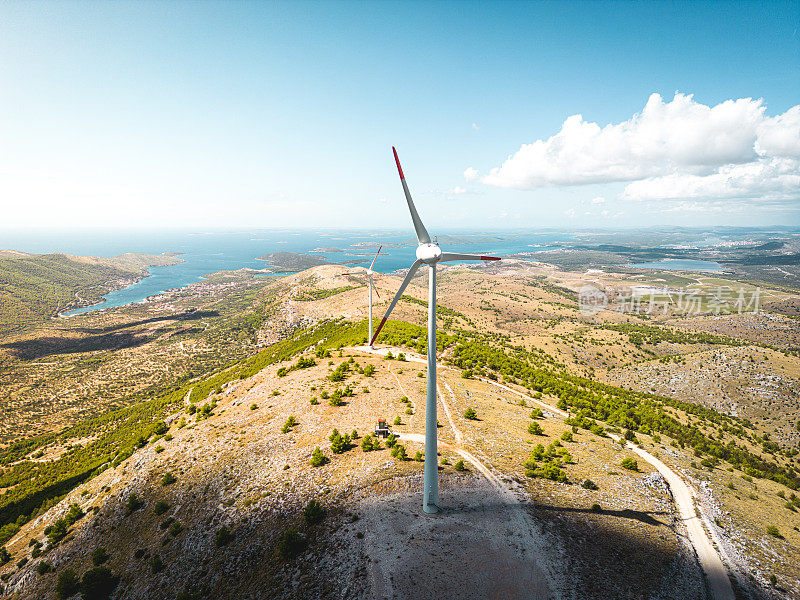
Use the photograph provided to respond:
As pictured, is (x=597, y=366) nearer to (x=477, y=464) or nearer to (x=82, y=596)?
(x=477, y=464)

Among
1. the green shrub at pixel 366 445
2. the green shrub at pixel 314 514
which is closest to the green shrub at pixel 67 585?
the green shrub at pixel 314 514

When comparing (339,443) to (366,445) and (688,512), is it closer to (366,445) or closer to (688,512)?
(366,445)

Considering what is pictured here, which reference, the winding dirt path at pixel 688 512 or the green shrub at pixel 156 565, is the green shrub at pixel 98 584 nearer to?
the green shrub at pixel 156 565

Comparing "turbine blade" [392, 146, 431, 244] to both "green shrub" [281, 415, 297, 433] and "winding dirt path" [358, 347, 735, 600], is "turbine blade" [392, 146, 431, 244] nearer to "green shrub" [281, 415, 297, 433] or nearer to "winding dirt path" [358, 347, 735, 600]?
"winding dirt path" [358, 347, 735, 600]

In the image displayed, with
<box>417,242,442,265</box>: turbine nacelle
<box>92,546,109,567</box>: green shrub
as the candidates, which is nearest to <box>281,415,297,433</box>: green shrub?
<box>92,546,109,567</box>: green shrub

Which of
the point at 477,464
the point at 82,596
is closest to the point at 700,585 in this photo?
the point at 477,464

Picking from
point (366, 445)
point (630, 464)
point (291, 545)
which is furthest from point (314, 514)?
point (630, 464)
